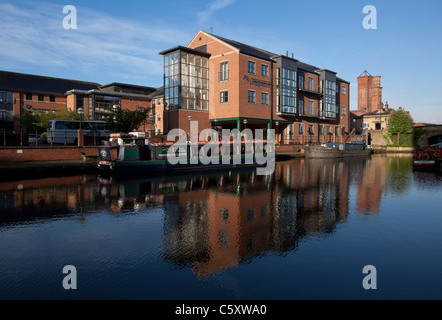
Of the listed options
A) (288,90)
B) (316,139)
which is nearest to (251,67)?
(288,90)

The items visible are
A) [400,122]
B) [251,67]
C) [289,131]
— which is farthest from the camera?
[400,122]

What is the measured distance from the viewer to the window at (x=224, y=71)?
3525 cm

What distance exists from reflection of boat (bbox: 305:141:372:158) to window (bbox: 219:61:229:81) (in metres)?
13.9

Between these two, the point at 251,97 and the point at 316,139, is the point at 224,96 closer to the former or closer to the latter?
the point at 251,97

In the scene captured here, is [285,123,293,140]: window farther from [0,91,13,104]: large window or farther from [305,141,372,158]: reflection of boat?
[0,91,13,104]: large window

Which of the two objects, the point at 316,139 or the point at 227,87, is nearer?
the point at 227,87

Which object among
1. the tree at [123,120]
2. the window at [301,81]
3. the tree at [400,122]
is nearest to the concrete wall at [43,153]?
the tree at [123,120]

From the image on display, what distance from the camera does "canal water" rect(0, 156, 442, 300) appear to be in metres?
4.89

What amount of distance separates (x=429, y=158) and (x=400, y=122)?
1462 inches

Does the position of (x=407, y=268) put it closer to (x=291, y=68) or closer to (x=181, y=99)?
(x=181, y=99)

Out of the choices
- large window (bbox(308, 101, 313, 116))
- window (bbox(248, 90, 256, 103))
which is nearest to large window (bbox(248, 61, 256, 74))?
window (bbox(248, 90, 256, 103))

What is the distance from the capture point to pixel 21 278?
17.0ft

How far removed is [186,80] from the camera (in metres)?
35.8

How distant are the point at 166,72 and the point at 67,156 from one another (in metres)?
18.2
